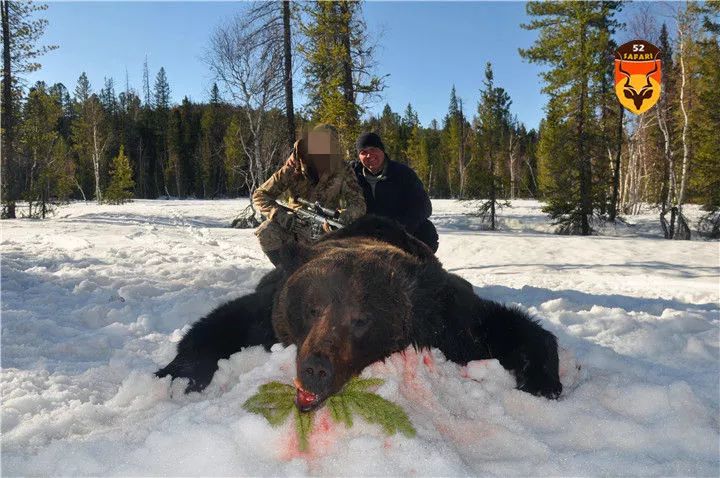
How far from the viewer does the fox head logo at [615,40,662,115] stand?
63.1 ft

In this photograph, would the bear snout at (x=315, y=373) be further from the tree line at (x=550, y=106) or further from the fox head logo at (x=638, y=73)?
the fox head logo at (x=638, y=73)

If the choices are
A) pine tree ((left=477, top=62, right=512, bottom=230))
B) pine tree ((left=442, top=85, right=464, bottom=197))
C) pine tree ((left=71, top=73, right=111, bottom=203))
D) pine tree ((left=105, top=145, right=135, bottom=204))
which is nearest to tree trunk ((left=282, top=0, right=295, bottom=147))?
pine tree ((left=477, top=62, right=512, bottom=230))

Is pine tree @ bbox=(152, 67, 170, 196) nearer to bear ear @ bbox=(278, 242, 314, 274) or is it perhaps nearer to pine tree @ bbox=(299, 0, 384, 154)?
pine tree @ bbox=(299, 0, 384, 154)

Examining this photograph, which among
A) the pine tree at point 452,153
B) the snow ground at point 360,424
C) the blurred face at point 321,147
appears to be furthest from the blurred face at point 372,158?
the pine tree at point 452,153

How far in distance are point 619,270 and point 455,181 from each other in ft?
176

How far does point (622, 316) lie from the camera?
4387 mm

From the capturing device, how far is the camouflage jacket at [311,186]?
183 inches

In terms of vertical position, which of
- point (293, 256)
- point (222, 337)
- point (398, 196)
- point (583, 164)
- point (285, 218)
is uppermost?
point (583, 164)

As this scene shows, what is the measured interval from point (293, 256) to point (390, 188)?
2.92 m

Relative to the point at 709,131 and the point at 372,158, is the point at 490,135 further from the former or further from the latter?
the point at 372,158

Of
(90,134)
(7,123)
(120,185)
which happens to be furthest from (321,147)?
(90,134)

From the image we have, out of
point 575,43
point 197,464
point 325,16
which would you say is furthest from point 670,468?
point 575,43

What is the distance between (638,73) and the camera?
20016mm

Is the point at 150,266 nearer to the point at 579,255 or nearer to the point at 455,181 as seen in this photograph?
the point at 579,255
